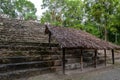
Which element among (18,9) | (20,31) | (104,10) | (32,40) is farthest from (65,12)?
(32,40)

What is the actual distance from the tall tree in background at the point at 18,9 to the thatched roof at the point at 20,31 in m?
16.8

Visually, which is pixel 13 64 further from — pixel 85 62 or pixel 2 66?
pixel 85 62

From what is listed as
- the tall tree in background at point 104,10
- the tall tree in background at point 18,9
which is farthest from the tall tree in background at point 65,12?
the tall tree in background at point 18,9

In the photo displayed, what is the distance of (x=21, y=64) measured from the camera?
1005 cm

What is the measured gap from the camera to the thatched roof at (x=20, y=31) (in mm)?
12127

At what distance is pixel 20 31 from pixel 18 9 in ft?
75.3

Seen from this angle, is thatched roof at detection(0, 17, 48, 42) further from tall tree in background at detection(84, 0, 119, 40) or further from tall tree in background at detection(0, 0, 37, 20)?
tall tree in background at detection(0, 0, 37, 20)

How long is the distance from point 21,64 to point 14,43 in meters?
1.85

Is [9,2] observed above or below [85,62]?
above

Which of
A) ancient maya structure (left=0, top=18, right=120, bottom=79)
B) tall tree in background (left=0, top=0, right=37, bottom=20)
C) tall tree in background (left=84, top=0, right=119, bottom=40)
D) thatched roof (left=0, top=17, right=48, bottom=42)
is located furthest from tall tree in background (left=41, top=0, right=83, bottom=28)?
ancient maya structure (left=0, top=18, right=120, bottom=79)

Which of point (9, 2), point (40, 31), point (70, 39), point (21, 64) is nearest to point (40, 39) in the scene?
point (40, 31)

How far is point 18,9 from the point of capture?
3534 cm

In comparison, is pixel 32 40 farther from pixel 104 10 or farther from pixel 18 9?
pixel 18 9

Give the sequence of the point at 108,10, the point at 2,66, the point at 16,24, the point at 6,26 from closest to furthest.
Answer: the point at 2,66 → the point at 6,26 → the point at 16,24 → the point at 108,10
